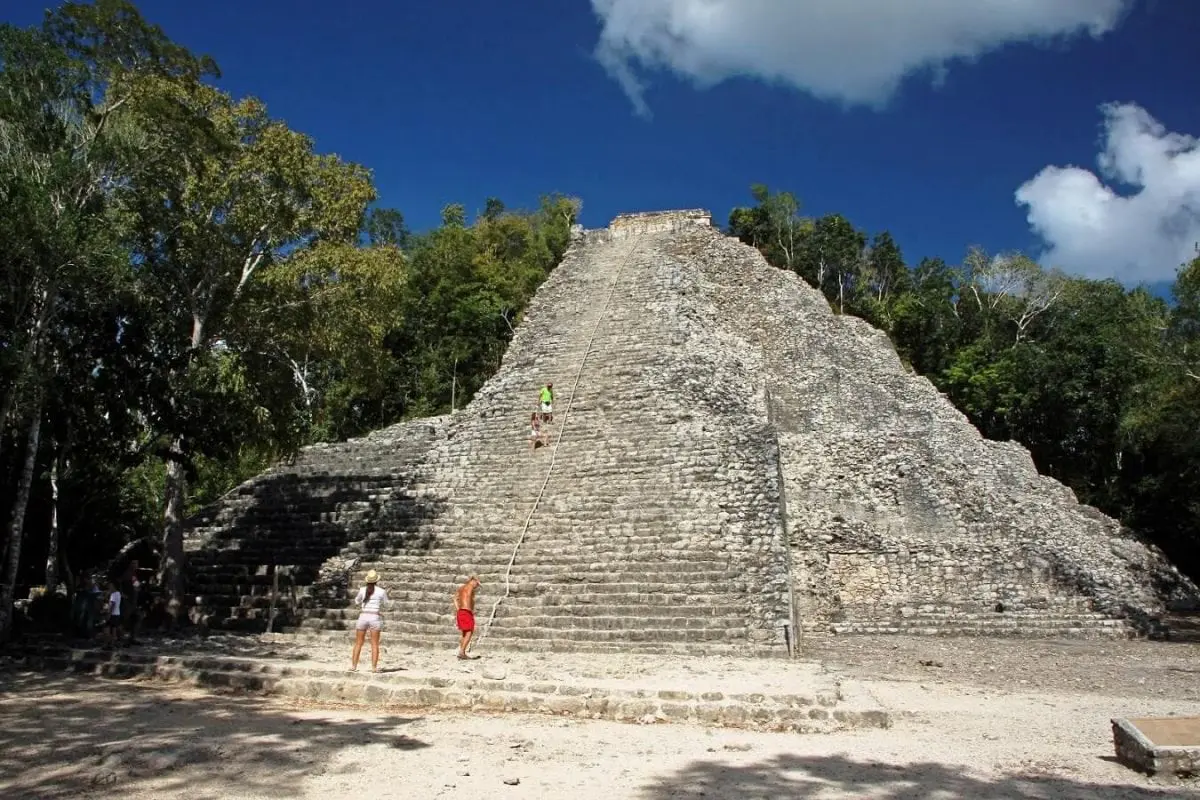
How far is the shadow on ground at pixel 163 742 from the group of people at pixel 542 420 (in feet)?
24.1

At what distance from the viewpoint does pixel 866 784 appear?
4.36 m

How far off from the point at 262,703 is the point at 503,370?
11.0 metres

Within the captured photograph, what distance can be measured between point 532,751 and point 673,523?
19.2ft

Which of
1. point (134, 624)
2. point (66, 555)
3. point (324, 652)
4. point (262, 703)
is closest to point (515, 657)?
point (324, 652)

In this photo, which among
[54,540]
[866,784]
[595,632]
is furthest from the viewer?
[54,540]

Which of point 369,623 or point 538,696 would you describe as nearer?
point 538,696

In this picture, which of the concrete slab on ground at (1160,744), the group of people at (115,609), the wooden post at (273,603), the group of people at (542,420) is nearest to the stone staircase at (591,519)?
the group of people at (542,420)

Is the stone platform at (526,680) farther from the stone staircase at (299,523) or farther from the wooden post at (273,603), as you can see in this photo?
the stone staircase at (299,523)

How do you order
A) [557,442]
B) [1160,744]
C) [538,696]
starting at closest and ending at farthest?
[1160,744], [538,696], [557,442]

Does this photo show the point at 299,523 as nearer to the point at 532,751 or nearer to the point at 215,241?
the point at 215,241

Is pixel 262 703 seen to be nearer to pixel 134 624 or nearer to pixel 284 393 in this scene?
pixel 134 624

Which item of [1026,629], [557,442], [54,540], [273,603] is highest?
[557,442]

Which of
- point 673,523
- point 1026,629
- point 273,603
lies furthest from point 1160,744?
point 273,603

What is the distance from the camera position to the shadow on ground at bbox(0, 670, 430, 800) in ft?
14.0
